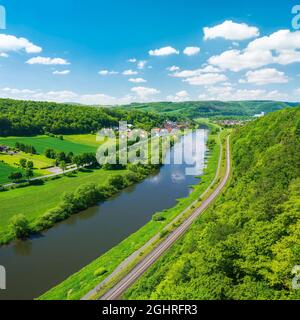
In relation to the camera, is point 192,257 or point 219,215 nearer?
point 192,257

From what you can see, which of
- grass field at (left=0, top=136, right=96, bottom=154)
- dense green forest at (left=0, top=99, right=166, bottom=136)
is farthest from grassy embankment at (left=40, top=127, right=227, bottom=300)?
dense green forest at (left=0, top=99, right=166, bottom=136)

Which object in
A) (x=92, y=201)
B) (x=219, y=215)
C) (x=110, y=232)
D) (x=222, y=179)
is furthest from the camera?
(x=222, y=179)

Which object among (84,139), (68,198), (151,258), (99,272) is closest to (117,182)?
(68,198)

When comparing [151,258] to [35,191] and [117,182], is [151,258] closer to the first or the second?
[117,182]

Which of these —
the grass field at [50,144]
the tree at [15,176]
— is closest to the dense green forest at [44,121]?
the grass field at [50,144]

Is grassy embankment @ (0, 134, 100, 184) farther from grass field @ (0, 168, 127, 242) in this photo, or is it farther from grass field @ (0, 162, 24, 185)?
grass field @ (0, 168, 127, 242)
